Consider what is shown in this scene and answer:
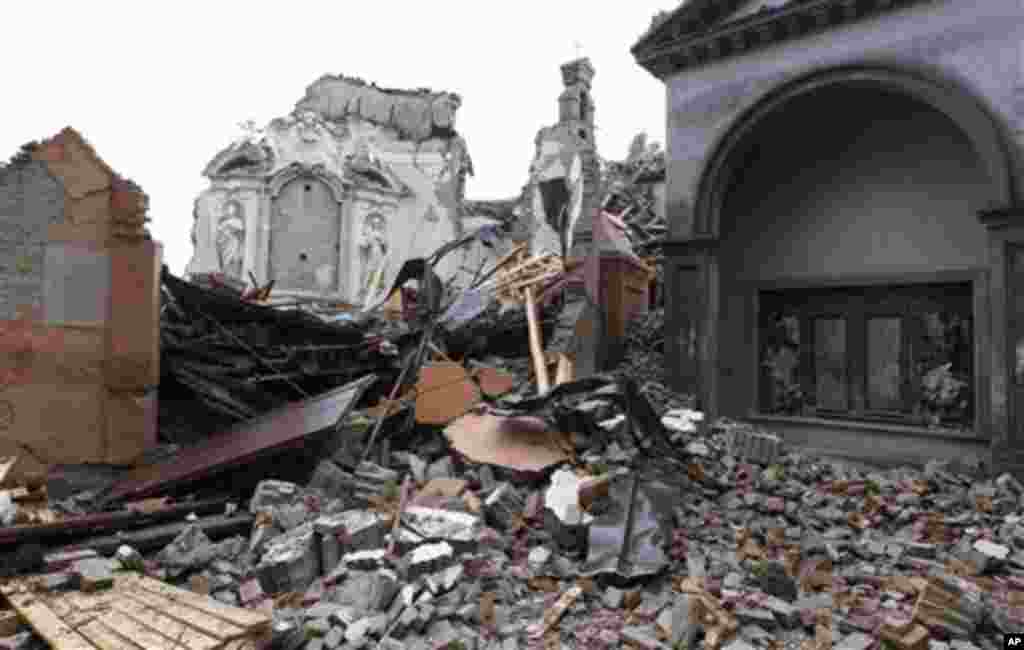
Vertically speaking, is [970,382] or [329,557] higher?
[970,382]

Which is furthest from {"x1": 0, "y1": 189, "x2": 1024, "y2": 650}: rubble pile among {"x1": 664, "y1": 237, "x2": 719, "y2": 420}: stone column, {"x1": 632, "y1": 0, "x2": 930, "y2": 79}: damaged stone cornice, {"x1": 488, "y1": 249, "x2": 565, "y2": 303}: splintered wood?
{"x1": 632, "y1": 0, "x2": 930, "y2": 79}: damaged stone cornice

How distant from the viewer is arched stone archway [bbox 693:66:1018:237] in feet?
20.5

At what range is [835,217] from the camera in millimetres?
8727

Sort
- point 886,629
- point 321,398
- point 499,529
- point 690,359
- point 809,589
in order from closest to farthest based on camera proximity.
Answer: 1. point 886,629
2. point 809,589
3. point 499,529
4. point 321,398
5. point 690,359

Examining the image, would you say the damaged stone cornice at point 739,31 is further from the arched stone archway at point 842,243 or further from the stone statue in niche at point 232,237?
the stone statue in niche at point 232,237

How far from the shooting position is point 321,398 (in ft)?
22.2

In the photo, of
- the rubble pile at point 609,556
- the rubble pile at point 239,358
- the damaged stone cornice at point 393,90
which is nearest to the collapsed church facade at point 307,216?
the damaged stone cornice at point 393,90

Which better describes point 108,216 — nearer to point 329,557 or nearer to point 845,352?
point 329,557

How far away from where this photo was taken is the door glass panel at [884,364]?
8.32 m

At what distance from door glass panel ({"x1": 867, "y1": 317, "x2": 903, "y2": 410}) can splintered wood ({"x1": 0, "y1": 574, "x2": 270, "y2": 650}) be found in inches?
328

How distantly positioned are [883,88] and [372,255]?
16.7 metres

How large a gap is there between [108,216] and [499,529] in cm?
499

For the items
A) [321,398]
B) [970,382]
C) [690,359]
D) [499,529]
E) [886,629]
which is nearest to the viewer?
[886,629]

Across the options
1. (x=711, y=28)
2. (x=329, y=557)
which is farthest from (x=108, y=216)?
(x=711, y=28)
